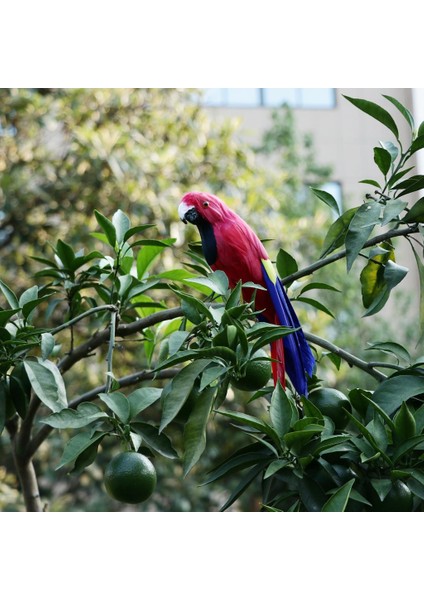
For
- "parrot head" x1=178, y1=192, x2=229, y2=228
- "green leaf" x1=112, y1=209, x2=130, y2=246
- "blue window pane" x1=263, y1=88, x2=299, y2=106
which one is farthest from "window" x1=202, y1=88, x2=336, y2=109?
"green leaf" x1=112, y1=209, x2=130, y2=246

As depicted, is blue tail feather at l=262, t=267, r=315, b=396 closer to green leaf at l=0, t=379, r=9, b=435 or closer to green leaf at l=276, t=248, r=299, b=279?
green leaf at l=276, t=248, r=299, b=279

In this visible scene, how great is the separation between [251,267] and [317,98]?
531cm

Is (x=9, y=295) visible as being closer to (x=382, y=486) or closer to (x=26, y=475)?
(x=26, y=475)

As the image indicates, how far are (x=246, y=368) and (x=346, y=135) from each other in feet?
18.1

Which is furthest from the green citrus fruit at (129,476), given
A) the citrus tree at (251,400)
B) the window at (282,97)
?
the window at (282,97)

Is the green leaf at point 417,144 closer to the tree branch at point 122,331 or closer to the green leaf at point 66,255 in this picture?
the tree branch at point 122,331

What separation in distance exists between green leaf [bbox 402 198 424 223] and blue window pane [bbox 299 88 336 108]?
17.5 ft

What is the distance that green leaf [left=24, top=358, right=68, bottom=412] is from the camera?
0.73 metres

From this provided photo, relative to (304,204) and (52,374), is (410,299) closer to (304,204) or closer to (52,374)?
(304,204)

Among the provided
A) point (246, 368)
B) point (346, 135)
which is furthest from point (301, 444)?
point (346, 135)

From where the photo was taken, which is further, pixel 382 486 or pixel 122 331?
pixel 122 331

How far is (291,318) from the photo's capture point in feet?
3.08

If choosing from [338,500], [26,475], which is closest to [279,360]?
[338,500]

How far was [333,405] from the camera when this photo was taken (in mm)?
801
